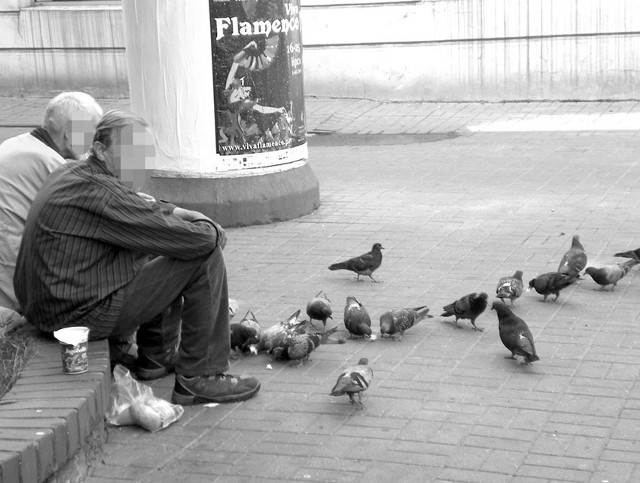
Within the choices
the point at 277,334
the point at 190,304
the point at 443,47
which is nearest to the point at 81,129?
the point at 190,304

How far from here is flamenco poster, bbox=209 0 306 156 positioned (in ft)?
29.1

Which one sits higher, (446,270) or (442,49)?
(442,49)

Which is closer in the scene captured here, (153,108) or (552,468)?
(552,468)

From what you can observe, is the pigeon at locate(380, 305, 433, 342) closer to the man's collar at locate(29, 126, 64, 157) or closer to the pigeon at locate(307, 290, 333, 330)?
the pigeon at locate(307, 290, 333, 330)

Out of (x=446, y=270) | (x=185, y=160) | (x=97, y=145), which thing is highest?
(x=97, y=145)

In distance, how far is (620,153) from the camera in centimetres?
1148

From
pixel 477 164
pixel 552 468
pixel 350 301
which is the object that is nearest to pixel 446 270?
pixel 350 301

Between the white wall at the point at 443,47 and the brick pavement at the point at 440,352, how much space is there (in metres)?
3.72

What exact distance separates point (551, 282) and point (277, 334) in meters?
1.85

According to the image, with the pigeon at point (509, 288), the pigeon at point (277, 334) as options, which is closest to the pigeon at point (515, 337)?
the pigeon at point (509, 288)

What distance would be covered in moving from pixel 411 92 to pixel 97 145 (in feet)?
36.9

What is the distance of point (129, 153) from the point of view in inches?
188

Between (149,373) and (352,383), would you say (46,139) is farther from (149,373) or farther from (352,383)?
(352,383)

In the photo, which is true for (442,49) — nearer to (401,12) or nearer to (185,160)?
(401,12)
